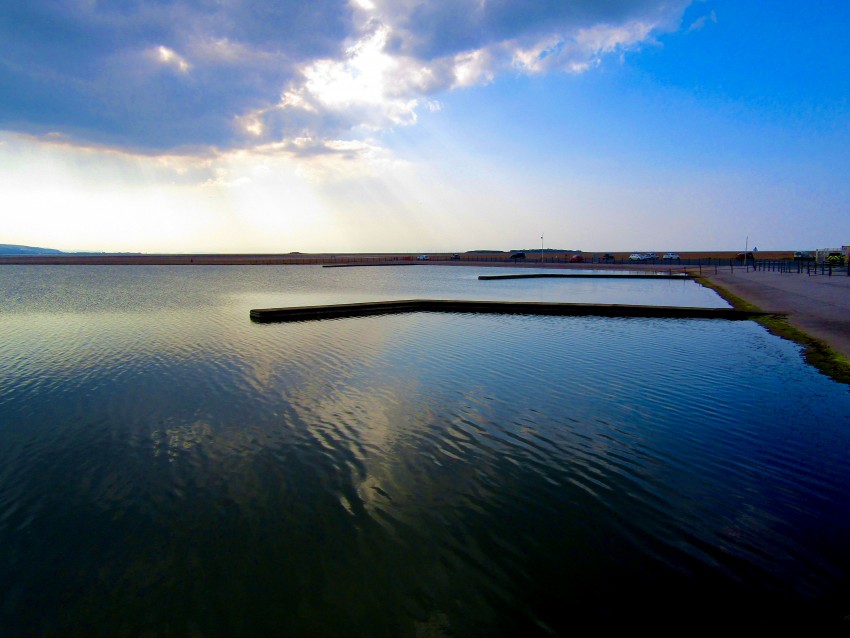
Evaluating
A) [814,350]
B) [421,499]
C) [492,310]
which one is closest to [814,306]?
[814,350]

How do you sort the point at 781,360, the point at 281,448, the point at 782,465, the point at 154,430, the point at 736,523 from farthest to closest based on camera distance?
1. the point at 781,360
2. the point at 154,430
3. the point at 281,448
4. the point at 782,465
5. the point at 736,523

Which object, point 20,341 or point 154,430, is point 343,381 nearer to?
point 154,430

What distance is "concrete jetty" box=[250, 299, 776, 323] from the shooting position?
27.7 meters

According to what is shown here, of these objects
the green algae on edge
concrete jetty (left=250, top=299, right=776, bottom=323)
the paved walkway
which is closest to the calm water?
the green algae on edge

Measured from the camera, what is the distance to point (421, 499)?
Result: 7.79 metres

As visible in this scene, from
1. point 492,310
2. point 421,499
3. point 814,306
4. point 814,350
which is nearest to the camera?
point 421,499

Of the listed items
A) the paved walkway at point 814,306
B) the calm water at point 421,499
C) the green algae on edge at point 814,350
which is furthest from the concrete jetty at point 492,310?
the calm water at point 421,499

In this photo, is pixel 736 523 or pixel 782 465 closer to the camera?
pixel 736 523

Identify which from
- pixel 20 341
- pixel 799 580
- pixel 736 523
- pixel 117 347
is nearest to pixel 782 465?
pixel 736 523

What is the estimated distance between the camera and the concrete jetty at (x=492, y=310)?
1090 inches

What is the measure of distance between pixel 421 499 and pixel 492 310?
24.0 m

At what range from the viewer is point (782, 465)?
29.2ft

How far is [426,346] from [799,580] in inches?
607

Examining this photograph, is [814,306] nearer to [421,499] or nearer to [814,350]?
[814,350]
